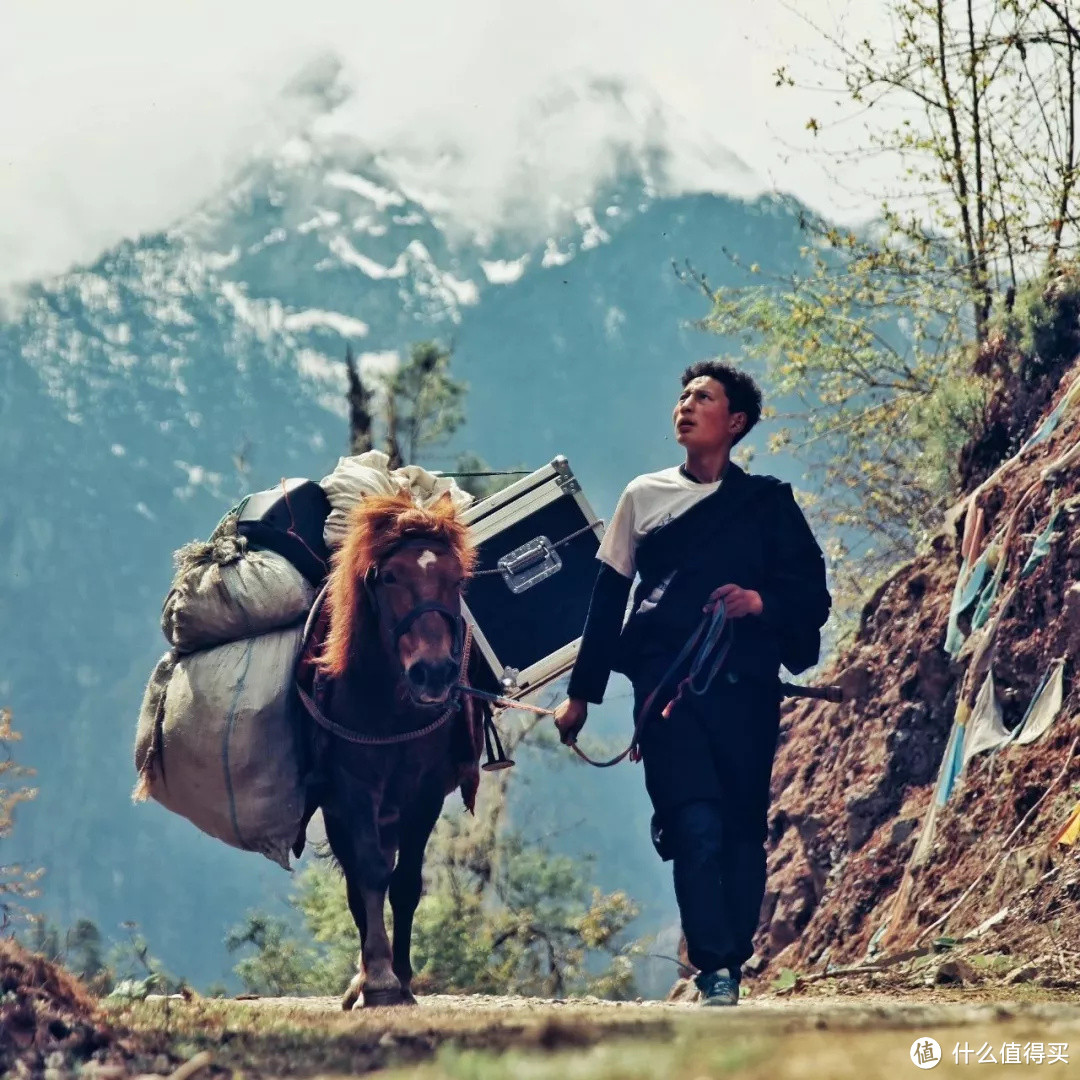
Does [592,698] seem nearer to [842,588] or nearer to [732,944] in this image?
[732,944]

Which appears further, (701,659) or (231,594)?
(231,594)

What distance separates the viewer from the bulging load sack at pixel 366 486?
10.1m

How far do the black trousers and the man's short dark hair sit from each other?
1141 mm

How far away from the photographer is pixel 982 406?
15.1 m

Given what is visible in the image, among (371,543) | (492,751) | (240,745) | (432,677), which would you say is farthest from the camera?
(492,751)

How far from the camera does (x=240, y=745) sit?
31.6 ft

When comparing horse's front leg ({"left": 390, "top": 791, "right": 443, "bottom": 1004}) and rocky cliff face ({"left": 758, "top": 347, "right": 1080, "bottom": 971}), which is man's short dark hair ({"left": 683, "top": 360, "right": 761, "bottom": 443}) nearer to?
horse's front leg ({"left": 390, "top": 791, "right": 443, "bottom": 1004})

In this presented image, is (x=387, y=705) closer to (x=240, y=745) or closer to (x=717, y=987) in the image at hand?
(x=240, y=745)

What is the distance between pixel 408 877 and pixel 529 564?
1.79m

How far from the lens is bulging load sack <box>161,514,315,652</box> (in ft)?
32.1

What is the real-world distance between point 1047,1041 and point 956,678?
812cm

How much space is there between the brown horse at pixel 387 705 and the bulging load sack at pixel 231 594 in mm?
251

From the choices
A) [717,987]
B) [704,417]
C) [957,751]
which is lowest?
[717,987]

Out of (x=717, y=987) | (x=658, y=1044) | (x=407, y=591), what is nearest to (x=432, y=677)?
(x=407, y=591)
